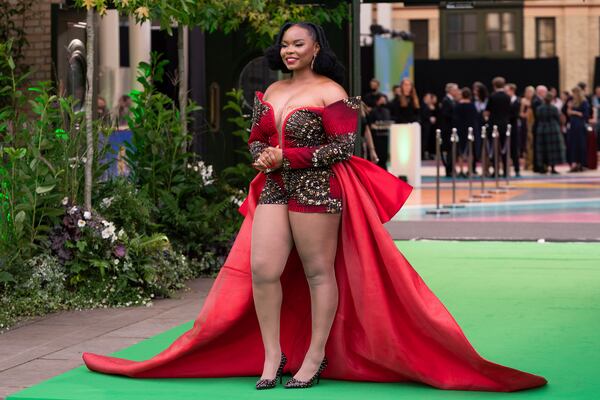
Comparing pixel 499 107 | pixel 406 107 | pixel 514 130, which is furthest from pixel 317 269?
pixel 514 130

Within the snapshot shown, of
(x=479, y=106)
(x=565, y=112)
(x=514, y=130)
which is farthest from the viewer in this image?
(x=565, y=112)

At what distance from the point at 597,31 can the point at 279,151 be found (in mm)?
46842

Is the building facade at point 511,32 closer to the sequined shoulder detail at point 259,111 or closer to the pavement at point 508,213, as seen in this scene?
the pavement at point 508,213

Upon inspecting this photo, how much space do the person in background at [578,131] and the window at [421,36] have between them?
2099 centimetres

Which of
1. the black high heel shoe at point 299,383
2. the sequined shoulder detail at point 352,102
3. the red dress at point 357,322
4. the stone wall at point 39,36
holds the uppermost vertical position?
the stone wall at point 39,36

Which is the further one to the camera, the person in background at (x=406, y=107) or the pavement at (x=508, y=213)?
the person in background at (x=406, y=107)

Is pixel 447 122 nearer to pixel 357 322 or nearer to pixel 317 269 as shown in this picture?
pixel 357 322

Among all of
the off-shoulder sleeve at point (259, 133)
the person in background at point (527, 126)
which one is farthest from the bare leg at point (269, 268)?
the person in background at point (527, 126)

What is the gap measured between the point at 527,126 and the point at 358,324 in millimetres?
26046

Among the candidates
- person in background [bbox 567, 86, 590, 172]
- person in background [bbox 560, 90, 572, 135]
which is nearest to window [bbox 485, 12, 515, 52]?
person in background [bbox 560, 90, 572, 135]

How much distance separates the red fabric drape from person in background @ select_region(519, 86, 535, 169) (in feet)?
83.1

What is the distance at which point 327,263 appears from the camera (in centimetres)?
681

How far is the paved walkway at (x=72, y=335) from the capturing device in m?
7.43

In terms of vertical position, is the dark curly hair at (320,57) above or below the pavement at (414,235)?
above
